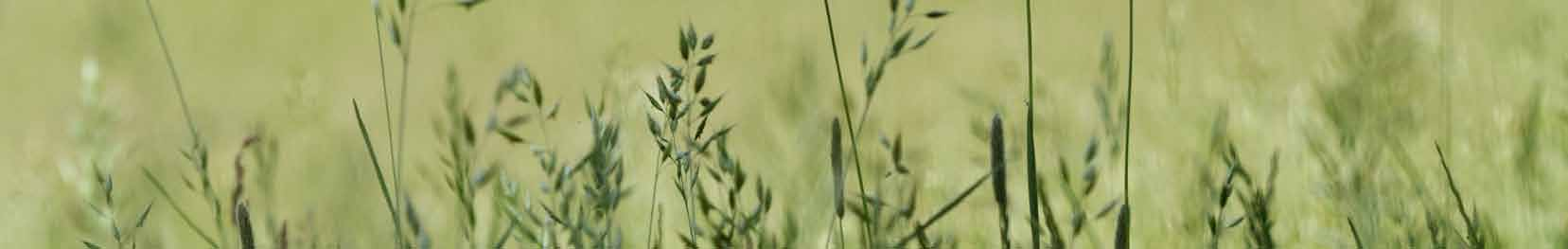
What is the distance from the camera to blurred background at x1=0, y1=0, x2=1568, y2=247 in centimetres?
154

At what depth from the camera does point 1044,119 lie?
198 cm

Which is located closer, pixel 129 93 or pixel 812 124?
pixel 812 124

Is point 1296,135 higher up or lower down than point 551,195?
lower down

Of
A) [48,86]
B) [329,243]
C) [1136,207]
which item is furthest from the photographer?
[48,86]

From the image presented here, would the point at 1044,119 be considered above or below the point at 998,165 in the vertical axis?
below

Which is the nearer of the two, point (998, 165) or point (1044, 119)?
point (998, 165)

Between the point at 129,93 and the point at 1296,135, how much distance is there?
3.50 m

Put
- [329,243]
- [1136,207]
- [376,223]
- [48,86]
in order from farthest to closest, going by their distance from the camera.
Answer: [48,86] < [1136,207] < [376,223] < [329,243]

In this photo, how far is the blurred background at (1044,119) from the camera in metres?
1.54

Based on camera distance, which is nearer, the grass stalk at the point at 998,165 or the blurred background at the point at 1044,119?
the grass stalk at the point at 998,165

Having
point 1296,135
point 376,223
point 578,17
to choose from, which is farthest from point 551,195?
Result: point 578,17

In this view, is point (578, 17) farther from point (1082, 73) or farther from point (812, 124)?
point (812, 124)

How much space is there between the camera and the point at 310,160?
2334mm

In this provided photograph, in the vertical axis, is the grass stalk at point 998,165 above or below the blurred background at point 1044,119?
above
